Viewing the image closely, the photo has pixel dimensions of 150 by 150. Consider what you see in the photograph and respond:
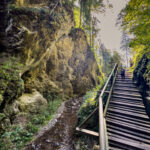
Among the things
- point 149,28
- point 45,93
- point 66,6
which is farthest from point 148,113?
point 66,6

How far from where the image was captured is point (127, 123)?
3.94m

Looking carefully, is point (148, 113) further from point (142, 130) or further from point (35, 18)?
point (35, 18)

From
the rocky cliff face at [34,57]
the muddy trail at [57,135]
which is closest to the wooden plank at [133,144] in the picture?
the muddy trail at [57,135]

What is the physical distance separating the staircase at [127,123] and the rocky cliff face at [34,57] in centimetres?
521

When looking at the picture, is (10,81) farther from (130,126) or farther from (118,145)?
(130,126)

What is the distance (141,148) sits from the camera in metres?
2.93

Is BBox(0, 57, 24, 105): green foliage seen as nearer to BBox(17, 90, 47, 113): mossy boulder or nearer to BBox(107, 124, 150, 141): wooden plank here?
BBox(17, 90, 47, 113): mossy boulder

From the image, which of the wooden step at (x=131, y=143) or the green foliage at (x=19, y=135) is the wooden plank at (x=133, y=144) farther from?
the green foliage at (x=19, y=135)

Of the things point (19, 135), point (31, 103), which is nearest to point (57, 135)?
point (19, 135)

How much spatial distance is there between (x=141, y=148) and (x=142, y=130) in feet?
2.62

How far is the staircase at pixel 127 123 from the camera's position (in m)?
3.16

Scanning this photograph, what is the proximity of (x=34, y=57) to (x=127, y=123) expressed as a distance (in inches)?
311

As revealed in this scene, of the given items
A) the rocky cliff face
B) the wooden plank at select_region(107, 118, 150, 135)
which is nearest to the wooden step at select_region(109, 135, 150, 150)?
the wooden plank at select_region(107, 118, 150, 135)

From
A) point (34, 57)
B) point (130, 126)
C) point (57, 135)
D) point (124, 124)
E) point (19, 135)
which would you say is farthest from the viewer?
point (34, 57)
